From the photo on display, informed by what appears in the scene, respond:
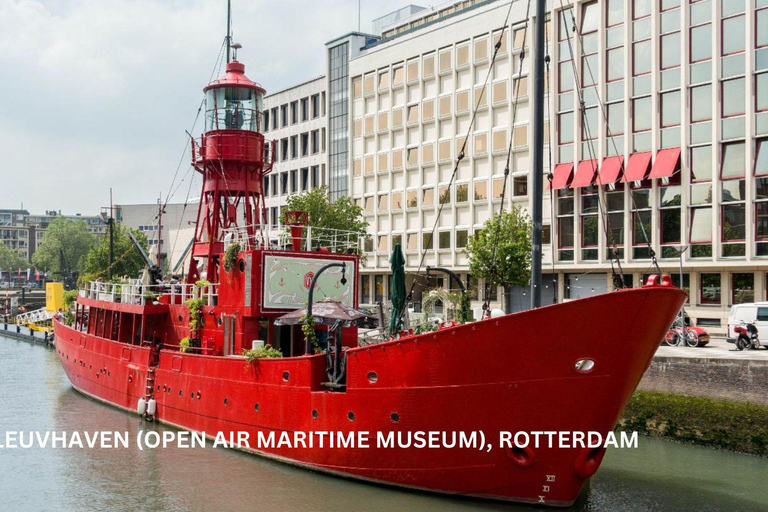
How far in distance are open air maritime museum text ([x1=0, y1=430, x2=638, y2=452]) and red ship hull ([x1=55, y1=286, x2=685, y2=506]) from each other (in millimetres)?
119

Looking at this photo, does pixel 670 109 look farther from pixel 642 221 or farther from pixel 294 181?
pixel 294 181

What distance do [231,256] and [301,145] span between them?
47.7m

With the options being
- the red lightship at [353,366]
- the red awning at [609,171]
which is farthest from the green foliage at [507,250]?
the red lightship at [353,366]

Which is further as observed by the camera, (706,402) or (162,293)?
(162,293)

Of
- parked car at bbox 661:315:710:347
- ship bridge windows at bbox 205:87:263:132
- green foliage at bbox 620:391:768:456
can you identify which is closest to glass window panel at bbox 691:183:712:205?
parked car at bbox 661:315:710:347

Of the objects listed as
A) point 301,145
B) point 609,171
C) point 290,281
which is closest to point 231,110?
point 290,281

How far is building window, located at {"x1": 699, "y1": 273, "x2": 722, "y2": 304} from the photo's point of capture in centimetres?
4100

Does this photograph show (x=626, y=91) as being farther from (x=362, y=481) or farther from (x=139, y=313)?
(x=362, y=481)

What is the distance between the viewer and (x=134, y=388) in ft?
87.7

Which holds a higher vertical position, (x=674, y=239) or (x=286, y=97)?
(x=286, y=97)

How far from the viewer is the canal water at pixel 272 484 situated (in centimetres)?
1717

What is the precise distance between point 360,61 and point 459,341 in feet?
157

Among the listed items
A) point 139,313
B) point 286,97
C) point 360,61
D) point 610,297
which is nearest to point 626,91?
point 360,61

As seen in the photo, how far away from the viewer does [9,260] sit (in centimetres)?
15775
